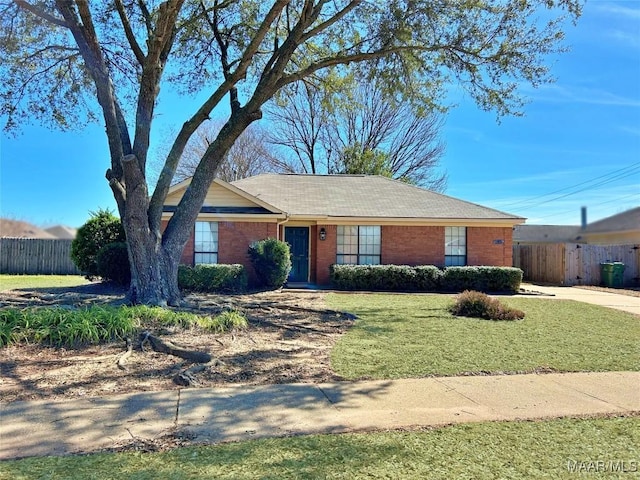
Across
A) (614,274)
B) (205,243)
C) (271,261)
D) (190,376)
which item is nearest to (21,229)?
(190,376)

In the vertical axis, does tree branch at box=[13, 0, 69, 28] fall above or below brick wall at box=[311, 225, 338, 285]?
above

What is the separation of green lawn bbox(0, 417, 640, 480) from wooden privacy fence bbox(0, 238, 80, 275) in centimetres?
1985

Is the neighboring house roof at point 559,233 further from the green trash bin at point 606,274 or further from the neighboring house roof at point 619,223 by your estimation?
the green trash bin at point 606,274

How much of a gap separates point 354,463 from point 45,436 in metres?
2.64

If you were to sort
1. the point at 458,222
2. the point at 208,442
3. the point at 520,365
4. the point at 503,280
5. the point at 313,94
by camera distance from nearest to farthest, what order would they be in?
1. the point at 208,442
2. the point at 520,365
3. the point at 313,94
4. the point at 503,280
5. the point at 458,222

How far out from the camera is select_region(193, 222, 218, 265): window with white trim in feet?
56.6

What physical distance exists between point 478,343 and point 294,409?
440cm

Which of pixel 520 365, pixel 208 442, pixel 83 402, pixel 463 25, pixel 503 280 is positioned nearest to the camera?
pixel 208 442

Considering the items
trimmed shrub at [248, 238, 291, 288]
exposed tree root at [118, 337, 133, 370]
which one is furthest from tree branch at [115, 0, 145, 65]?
exposed tree root at [118, 337, 133, 370]

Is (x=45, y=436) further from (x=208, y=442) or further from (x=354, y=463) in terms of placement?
(x=354, y=463)

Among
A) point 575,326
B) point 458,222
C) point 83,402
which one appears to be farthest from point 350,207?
point 83,402

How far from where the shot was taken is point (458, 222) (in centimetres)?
1859

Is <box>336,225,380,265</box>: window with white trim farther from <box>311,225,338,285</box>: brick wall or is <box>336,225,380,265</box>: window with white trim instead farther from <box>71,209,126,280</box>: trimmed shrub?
<box>71,209,126,280</box>: trimmed shrub

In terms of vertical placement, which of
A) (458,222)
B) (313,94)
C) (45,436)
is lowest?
(45,436)
